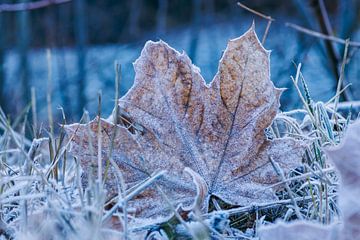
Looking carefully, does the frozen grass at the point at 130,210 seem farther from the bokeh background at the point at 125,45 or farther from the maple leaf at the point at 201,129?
the bokeh background at the point at 125,45

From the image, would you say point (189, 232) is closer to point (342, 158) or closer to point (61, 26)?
point (342, 158)

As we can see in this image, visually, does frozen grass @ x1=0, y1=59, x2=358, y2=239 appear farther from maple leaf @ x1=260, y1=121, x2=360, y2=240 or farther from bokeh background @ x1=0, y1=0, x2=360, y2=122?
bokeh background @ x1=0, y1=0, x2=360, y2=122

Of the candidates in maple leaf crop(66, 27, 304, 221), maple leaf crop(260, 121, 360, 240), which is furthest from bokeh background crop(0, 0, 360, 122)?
maple leaf crop(260, 121, 360, 240)

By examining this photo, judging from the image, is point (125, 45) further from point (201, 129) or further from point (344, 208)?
point (344, 208)

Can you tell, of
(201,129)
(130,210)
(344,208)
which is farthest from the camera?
(201,129)

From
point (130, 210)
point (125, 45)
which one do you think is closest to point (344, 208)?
point (130, 210)

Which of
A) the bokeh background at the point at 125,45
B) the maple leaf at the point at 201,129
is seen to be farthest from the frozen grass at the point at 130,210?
the bokeh background at the point at 125,45

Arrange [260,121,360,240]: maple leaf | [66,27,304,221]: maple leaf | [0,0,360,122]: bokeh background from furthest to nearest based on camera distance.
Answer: [0,0,360,122]: bokeh background < [66,27,304,221]: maple leaf < [260,121,360,240]: maple leaf
